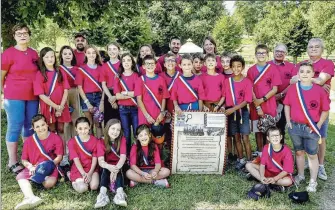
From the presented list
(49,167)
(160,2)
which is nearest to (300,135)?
(49,167)

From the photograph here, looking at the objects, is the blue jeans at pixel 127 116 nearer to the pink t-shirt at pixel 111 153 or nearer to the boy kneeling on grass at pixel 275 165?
the pink t-shirt at pixel 111 153

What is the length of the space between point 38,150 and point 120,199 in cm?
148

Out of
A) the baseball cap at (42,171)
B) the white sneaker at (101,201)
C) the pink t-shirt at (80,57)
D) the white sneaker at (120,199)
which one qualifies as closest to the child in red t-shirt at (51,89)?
the pink t-shirt at (80,57)

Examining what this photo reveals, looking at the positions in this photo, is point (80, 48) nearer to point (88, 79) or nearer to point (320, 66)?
point (88, 79)

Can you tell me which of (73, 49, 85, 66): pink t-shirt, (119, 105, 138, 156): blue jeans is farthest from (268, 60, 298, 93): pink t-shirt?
(73, 49, 85, 66): pink t-shirt

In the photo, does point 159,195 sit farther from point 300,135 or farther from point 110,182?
point 300,135

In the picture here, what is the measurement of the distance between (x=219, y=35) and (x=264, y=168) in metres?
37.5

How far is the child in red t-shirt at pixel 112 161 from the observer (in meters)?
4.59

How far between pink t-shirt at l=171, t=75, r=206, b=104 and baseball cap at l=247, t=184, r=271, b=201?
162 centimetres

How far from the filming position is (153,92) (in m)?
5.55

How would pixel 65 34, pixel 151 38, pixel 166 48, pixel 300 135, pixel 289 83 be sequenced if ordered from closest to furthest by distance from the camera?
pixel 300 135 < pixel 289 83 < pixel 65 34 < pixel 151 38 < pixel 166 48

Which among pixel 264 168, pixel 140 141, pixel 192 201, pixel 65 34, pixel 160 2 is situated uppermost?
pixel 160 2

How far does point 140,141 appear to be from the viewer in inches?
207

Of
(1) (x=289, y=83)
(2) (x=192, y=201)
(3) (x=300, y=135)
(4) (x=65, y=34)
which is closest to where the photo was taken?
(2) (x=192, y=201)
